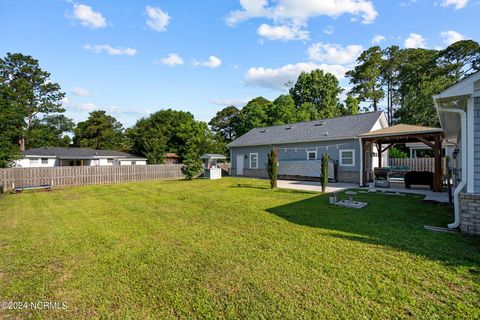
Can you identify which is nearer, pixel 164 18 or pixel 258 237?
pixel 258 237

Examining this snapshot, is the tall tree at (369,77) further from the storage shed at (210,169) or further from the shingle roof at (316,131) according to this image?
the storage shed at (210,169)

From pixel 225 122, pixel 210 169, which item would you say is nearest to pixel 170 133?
pixel 225 122

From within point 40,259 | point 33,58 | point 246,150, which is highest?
point 33,58

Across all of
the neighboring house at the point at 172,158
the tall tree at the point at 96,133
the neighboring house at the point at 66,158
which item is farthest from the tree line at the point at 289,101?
the neighboring house at the point at 66,158

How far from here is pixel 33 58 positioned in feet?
118

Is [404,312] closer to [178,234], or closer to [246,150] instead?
[178,234]

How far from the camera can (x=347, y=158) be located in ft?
52.2

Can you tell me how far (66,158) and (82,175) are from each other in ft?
46.2

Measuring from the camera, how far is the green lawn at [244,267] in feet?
8.73

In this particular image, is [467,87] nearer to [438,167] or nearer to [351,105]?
[438,167]

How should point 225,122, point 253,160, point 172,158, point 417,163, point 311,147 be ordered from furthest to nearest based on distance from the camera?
point 225,122 → point 172,158 → point 253,160 → point 417,163 → point 311,147

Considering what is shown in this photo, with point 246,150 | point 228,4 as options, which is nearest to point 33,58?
point 246,150

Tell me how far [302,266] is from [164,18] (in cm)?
1150

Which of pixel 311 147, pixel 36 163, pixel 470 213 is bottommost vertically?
pixel 470 213
